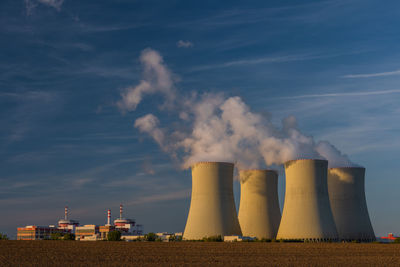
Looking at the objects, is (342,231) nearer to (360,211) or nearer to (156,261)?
(360,211)

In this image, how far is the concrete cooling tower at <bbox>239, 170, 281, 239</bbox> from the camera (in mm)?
40375

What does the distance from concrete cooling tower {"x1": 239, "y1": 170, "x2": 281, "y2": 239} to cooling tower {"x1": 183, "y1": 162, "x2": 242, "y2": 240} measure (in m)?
5.33

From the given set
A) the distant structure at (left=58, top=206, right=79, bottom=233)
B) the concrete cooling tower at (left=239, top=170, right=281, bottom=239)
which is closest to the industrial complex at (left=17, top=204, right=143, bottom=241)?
the distant structure at (left=58, top=206, right=79, bottom=233)

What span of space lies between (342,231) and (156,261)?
2431 cm

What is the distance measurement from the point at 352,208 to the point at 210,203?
38.5ft

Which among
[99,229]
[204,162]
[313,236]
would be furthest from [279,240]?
[99,229]

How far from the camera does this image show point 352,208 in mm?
39312

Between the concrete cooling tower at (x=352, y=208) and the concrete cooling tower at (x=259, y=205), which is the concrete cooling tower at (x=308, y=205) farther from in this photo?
the concrete cooling tower at (x=259, y=205)

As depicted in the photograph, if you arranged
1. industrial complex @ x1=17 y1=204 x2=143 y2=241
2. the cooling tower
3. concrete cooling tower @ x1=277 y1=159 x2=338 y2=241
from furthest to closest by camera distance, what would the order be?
1. industrial complex @ x1=17 y1=204 x2=143 y2=241
2. the cooling tower
3. concrete cooling tower @ x1=277 y1=159 x2=338 y2=241

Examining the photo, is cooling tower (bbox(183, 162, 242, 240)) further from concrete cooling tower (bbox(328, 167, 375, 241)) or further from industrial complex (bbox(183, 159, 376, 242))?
concrete cooling tower (bbox(328, 167, 375, 241))

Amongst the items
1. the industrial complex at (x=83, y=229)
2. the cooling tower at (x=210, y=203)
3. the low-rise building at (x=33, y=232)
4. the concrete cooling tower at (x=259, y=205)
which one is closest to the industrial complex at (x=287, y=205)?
the cooling tower at (x=210, y=203)

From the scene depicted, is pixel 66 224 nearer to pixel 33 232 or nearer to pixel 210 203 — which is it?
pixel 33 232

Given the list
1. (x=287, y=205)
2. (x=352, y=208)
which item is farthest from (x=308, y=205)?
(x=352, y=208)

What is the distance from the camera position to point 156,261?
61.1 ft
